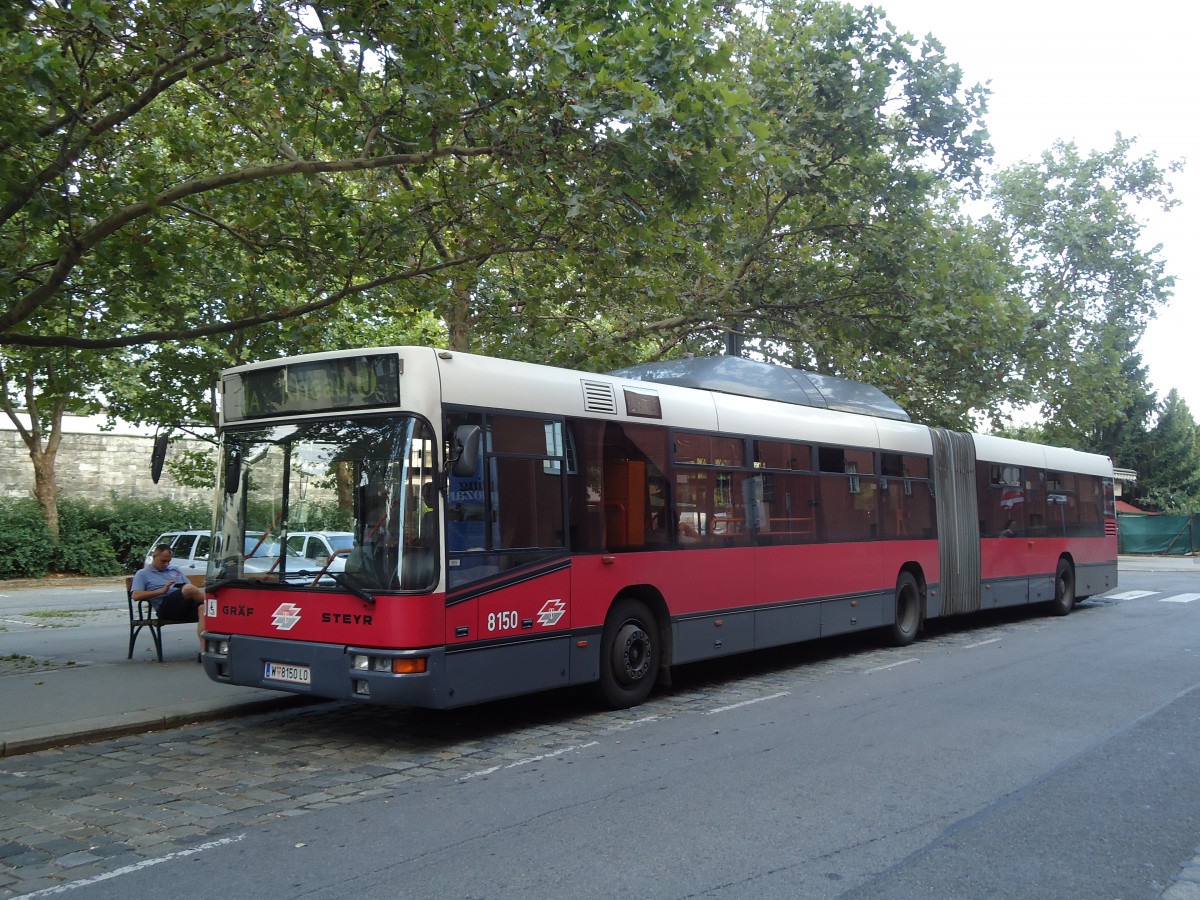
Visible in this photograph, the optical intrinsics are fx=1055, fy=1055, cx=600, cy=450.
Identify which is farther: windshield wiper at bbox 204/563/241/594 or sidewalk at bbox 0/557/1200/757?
windshield wiper at bbox 204/563/241/594

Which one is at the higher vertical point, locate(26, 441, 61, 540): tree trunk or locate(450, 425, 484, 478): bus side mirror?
locate(26, 441, 61, 540): tree trunk

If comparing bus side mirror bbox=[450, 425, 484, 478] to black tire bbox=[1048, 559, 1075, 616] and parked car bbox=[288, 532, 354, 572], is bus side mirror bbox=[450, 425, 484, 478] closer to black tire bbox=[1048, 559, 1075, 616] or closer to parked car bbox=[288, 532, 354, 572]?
parked car bbox=[288, 532, 354, 572]

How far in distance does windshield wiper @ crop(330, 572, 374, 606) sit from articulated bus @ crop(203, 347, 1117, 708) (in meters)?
0.02

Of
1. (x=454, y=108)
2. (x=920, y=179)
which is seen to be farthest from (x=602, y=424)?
(x=920, y=179)

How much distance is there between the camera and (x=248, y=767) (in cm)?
757

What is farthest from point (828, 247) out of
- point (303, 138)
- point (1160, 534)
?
point (1160, 534)

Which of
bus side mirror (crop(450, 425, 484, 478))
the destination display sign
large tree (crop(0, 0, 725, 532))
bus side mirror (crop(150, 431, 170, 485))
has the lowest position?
bus side mirror (crop(450, 425, 484, 478))

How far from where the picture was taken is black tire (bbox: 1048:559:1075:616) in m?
19.2

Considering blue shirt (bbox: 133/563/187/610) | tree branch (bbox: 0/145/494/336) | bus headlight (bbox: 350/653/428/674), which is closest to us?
bus headlight (bbox: 350/653/428/674)

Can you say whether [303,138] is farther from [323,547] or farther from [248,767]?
[248,767]

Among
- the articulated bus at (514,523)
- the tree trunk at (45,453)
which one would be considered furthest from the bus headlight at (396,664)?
the tree trunk at (45,453)

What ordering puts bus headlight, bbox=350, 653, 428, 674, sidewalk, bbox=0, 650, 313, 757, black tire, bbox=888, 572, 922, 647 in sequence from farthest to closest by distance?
black tire, bbox=888, 572, 922, 647 → sidewalk, bbox=0, 650, 313, 757 → bus headlight, bbox=350, 653, 428, 674

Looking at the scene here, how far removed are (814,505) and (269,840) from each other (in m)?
8.44

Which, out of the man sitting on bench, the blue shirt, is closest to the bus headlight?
the man sitting on bench
